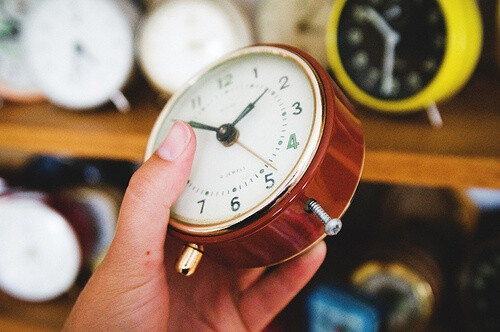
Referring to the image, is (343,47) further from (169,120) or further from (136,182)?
(136,182)

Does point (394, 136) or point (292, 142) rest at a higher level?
point (292, 142)

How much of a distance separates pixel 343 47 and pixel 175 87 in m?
0.34

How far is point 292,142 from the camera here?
51cm

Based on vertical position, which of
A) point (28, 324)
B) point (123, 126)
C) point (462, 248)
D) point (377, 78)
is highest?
point (377, 78)

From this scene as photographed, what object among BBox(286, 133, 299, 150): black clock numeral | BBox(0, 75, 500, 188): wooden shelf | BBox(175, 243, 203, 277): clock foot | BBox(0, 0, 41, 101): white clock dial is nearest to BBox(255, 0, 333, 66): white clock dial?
BBox(0, 75, 500, 188): wooden shelf

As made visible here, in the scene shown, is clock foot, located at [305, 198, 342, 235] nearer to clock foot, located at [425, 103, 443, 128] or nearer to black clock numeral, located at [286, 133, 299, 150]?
black clock numeral, located at [286, 133, 299, 150]

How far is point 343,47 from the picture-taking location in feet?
2.41

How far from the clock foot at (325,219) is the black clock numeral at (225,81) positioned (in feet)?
0.73

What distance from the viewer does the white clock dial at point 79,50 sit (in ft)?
2.89

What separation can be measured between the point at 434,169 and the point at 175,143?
382 millimetres

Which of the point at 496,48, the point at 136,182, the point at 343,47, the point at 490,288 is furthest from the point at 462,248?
the point at 136,182

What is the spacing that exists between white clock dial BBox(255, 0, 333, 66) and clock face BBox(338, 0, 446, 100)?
100 millimetres

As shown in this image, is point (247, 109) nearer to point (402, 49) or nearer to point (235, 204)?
point (235, 204)

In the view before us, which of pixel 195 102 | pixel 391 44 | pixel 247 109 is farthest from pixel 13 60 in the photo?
pixel 391 44
